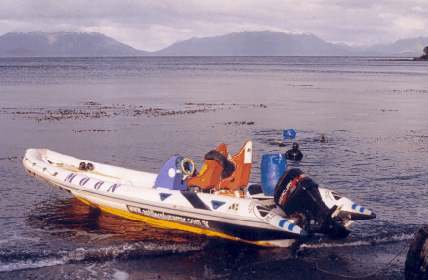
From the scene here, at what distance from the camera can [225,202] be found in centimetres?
1233

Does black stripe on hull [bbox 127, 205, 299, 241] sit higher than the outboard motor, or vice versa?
the outboard motor

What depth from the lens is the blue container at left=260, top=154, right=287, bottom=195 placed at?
13.3 metres

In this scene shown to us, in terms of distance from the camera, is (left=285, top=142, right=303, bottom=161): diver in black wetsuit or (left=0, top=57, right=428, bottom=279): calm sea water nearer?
(left=0, top=57, right=428, bottom=279): calm sea water

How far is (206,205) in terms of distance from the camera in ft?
40.8

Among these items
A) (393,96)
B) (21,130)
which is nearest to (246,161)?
(21,130)

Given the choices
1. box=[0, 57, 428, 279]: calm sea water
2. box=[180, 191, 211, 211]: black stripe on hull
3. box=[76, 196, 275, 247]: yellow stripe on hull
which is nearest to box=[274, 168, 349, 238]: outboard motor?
box=[0, 57, 428, 279]: calm sea water

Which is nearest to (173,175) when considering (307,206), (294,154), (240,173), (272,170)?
(240,173)

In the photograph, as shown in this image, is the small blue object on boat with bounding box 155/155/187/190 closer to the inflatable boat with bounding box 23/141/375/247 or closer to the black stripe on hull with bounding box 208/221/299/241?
the inflatable boat with bounding box 23/141/375/247

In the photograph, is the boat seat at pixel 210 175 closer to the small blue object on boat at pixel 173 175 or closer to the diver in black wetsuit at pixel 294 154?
the small blue object on boat at pixel 173 175

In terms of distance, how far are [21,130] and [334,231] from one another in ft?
62.3

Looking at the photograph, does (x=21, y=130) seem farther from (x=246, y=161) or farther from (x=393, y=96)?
(x=393, y=96)

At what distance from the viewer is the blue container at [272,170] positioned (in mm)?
13273

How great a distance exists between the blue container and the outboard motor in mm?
1250

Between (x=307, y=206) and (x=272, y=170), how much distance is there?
1808 mm
